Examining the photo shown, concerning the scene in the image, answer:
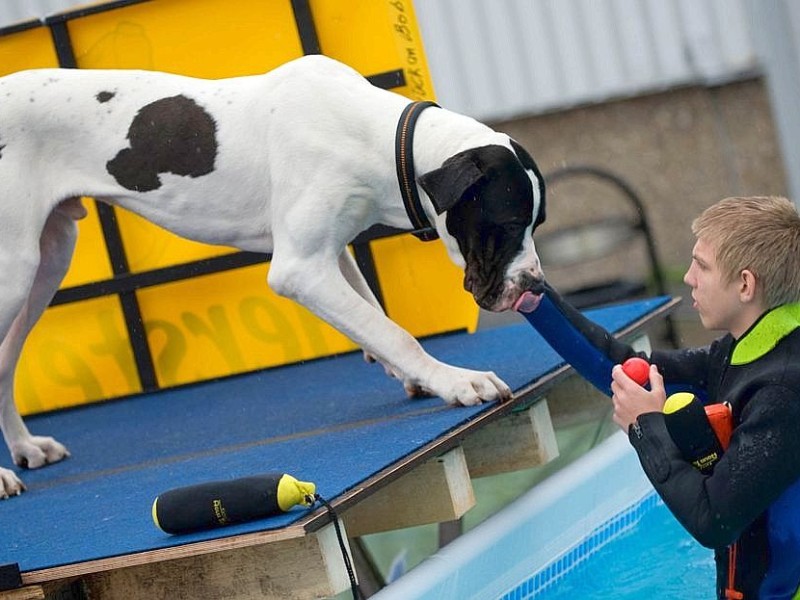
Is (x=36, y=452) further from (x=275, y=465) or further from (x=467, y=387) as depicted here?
(x=467, y=387)

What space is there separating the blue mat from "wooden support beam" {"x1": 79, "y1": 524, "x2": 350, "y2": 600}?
2.9 inches

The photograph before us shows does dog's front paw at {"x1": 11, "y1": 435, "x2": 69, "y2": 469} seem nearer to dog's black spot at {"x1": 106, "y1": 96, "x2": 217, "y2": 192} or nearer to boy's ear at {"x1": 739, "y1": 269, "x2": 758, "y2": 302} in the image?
dog's black spot at {"x1": 106, "y1": 96, "x2": 217, "y2": 192}

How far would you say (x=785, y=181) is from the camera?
26.9 ft

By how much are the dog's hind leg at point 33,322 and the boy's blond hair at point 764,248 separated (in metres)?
2.34

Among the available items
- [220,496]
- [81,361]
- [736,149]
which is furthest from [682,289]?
[220,496]

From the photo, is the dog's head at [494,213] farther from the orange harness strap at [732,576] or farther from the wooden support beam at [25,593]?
the wooden support beam at [25,593]

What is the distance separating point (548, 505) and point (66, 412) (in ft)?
8.92

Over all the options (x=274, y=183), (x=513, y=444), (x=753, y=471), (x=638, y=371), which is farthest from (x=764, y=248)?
(x=274, y=183)

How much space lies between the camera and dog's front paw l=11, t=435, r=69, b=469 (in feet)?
14.3

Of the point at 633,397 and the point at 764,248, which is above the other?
the point at 764,248

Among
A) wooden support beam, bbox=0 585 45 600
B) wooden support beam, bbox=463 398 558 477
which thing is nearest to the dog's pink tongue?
wooden support beam, bbox=463 398 558 477

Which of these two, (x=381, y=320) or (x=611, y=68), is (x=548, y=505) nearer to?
(x=381, y=320)

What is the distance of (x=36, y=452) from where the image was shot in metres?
4.36

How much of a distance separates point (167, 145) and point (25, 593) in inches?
63.6
